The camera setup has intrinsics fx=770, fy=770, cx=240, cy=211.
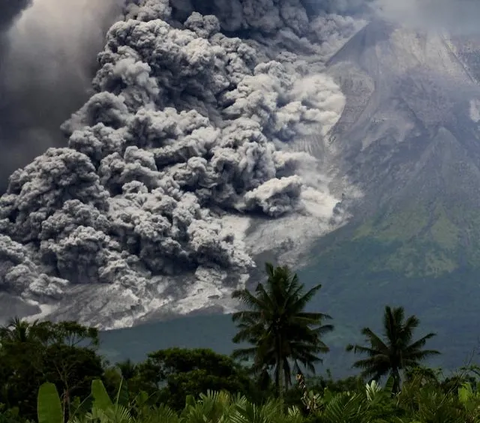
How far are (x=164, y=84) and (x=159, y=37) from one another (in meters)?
11.5

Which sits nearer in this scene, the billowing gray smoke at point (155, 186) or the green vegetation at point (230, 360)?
the green vegetation at point (230, 360)

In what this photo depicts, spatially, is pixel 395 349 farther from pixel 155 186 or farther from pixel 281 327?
pixel 155 186

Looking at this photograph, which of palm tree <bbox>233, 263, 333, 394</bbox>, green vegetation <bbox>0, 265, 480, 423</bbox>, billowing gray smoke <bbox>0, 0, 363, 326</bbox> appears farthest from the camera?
billowing gray smoke <bbox>0, 0, 363, 326</bbox>

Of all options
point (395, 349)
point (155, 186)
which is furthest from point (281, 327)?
point (155, 186)

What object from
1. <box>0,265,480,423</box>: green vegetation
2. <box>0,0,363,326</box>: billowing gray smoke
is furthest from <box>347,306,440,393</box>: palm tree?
<box>0,0,363,326</box>: billowing gray smoke

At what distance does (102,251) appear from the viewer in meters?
145

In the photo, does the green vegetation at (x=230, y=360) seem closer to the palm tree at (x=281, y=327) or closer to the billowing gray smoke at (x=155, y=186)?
the palm tree at (x=281, y=327)

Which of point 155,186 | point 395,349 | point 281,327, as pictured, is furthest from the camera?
point 155,186

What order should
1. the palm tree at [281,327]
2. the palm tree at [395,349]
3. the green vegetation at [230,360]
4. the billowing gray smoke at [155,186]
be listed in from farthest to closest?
the billowing gray smoke at [155,186], the palm tree at [395,349], the palm tree at [281,327], the green vegetation at [230,360]

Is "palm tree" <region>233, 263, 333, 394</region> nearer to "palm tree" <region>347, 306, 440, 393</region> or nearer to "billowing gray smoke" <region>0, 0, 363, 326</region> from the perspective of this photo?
"palm tree" <region>347, 306, 440, 393</region>

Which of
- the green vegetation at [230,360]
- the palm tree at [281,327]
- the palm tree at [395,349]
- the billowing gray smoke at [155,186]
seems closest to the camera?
the green vegetation at [230,360]

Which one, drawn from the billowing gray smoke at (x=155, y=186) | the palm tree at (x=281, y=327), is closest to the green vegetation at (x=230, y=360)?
the palm tree at (x=281, y=327)

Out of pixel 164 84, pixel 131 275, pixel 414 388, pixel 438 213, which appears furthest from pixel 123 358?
pixel 414 388

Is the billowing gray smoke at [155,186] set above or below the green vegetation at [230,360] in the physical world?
above
